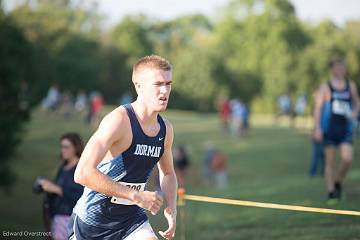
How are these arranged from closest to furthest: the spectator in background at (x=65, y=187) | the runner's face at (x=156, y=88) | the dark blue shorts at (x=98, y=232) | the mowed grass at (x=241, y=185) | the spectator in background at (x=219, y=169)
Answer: the runner's face at (x=156, y=88) → the dark blue shorts at (x=98, y=232) → the spectator in background at (x=65, y=187) → the mowed grass at (x=241, y=185) → the spectator in background at (x=219, y=169)

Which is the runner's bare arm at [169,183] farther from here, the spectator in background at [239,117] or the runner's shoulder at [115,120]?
the spectator in background at [239,117]

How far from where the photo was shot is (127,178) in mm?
4930

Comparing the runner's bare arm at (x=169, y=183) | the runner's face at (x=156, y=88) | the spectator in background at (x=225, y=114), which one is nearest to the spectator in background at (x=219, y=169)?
the spectator in background at (x=225, y=114)

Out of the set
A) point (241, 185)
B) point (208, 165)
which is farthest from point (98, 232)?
point (208, 165)

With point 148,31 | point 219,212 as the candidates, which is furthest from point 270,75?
point 219,212

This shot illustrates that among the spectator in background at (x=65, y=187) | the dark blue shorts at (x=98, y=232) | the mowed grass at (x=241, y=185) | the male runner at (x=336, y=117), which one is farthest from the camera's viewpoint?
the male runner at (x=336, y=117)

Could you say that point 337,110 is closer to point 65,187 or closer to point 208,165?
point 65,187

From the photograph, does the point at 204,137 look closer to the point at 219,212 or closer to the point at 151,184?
the point at 151,184

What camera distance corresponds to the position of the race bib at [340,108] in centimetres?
1046

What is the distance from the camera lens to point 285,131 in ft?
139

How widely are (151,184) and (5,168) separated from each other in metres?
5.64

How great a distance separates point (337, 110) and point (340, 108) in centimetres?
6

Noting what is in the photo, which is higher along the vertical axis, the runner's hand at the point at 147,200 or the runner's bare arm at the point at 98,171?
the runner's bare arm at the point at 98,171

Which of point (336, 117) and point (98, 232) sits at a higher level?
point (336, 117)
